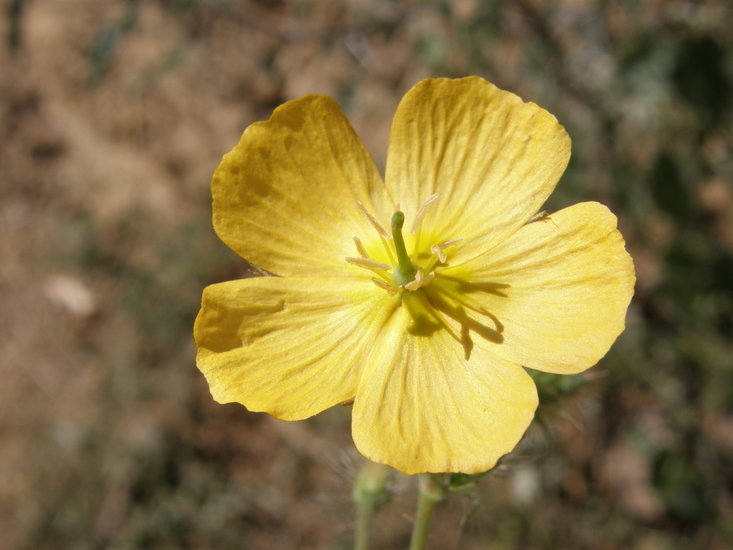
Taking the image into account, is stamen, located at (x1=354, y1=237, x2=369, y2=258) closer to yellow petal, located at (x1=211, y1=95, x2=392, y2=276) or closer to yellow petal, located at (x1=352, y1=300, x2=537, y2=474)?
yellow petal, located at (x1=211, y1=95, x2=392, y2=276)

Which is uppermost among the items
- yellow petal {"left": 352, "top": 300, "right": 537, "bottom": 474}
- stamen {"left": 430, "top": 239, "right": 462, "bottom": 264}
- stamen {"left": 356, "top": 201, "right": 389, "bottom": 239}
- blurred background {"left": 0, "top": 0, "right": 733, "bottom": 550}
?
stamen {"left": 356, "top": 201, "right": 389, "bottom": 239}

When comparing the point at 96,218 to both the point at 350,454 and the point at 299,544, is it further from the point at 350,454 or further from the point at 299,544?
the point at 350,454

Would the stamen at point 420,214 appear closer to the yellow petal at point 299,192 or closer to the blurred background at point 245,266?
the yellow petal at point 299,192

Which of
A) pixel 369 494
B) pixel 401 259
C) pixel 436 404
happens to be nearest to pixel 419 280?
pixel 401 259

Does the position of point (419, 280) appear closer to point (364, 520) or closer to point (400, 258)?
point (400, 258)

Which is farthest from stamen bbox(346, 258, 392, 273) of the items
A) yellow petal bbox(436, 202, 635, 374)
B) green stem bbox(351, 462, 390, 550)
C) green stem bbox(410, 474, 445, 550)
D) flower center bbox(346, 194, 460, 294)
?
green stem bbox(351, 462, 390, 550)

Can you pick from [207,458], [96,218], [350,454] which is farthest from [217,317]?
[96,218]
